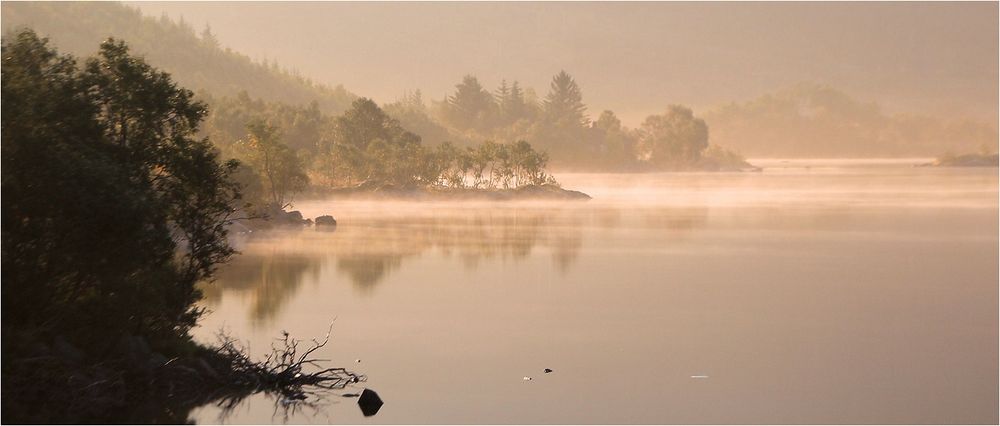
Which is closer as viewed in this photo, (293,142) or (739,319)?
(739,319)

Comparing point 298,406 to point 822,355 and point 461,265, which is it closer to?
point 822,355

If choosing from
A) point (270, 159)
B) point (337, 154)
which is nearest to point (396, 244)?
point (270, 159)

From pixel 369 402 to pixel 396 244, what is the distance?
130 feet

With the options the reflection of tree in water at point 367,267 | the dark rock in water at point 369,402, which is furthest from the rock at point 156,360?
the reflection of tree in water at point 367,267

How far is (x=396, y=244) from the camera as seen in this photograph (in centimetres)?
6106

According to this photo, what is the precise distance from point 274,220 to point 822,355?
48545 mm

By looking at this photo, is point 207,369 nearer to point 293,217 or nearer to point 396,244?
point 396,244

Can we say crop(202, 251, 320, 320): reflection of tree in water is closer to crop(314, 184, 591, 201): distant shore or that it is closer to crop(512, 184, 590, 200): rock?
crop(314, 184, 591, 201): distant shore

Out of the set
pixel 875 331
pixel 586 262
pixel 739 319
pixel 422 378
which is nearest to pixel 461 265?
pixel 586 262

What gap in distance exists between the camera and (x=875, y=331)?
31875 mm

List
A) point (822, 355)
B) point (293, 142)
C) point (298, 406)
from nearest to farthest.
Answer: point (298, 406) < point (822, 355) < point (293, 142)

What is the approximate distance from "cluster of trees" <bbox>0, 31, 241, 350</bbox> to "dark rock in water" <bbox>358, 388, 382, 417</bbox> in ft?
14.7

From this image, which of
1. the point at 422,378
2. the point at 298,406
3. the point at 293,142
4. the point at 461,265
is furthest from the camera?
the point at 293,142

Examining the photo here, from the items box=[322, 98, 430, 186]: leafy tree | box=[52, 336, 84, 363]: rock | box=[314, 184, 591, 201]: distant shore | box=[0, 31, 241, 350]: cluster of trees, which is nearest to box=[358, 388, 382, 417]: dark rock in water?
box=[0, 31, 241, 350]: cluster of trees
